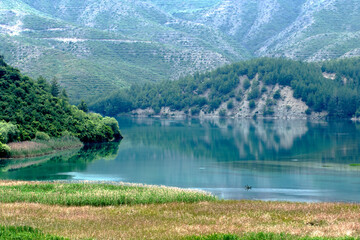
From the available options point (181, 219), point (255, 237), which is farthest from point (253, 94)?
point (255, 237)

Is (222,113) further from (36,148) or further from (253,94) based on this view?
(36,148)

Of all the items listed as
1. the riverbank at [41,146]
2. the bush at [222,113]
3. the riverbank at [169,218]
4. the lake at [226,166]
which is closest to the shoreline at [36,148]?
the riverbank at [41,146]

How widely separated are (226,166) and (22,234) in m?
47.2

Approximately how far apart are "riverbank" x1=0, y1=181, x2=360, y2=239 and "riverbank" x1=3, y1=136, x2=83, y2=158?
37.3 meters

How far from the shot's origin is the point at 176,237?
63.1 ft

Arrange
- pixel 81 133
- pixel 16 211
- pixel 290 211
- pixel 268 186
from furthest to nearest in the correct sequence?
pixel 81 133 < pixel 268 186 < pixel 290 211 < pixel 16 211

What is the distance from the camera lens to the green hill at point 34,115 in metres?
72.6

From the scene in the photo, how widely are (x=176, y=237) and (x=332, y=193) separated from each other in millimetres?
28519

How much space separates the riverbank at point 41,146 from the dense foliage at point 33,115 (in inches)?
42.5

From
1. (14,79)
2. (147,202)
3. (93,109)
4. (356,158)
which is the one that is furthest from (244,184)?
(93,109)

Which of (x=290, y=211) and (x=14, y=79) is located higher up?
(x=14, y=79)

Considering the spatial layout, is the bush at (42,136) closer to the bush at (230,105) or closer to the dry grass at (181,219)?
the dry grass at (181,219)

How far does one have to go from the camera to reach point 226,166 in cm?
6400

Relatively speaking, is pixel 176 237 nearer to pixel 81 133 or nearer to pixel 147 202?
pixel 147 202
